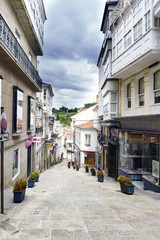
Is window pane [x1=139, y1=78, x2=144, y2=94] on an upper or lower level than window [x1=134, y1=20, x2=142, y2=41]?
lower

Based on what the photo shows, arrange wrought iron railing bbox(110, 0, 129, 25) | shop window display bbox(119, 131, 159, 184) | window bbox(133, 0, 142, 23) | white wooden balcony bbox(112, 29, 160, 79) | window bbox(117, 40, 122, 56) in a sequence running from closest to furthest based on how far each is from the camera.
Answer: white wooden balcony bbox(112, 29, 160, 79)
shop window display bbox(119, 131, 159, 184)
window bbox(133, 0, 142, 23)
wrought iron railing bbox(110, 0, 129, 25)
window bbox(117, 40, 122, 56)

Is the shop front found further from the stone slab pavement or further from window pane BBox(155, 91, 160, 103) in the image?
the stone slab pavement

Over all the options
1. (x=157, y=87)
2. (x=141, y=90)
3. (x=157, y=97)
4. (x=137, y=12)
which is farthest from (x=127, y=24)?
(x=157, y=97)

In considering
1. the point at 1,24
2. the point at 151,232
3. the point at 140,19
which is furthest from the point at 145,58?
the point at 151,232

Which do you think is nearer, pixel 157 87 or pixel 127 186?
pixel 127 186

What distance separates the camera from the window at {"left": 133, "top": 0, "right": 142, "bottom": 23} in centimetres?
1025

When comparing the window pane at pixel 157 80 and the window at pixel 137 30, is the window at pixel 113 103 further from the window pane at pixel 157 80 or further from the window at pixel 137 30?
the window pane at pixel 157 80

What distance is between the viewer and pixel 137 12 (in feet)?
34.8

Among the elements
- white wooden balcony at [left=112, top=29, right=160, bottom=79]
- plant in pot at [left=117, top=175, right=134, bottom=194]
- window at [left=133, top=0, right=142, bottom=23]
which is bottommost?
plant in pot at [left=117, top=175, right=134, bottom=194]

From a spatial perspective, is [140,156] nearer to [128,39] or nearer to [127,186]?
[127,186]

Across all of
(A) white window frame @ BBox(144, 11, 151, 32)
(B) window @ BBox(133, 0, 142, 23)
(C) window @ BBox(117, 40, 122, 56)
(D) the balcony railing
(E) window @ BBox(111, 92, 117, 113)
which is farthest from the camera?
(E) window @ BBox(111, 92, 117, 113)

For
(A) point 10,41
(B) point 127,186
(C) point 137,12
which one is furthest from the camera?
(C) point 137,12

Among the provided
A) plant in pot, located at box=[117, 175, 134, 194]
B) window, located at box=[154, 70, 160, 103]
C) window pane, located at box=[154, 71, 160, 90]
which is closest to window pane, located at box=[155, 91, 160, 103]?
window, located at box=[154, 70, 160, 103]

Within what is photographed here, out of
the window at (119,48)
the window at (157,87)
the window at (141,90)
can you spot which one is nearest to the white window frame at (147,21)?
the window at (157,87)
